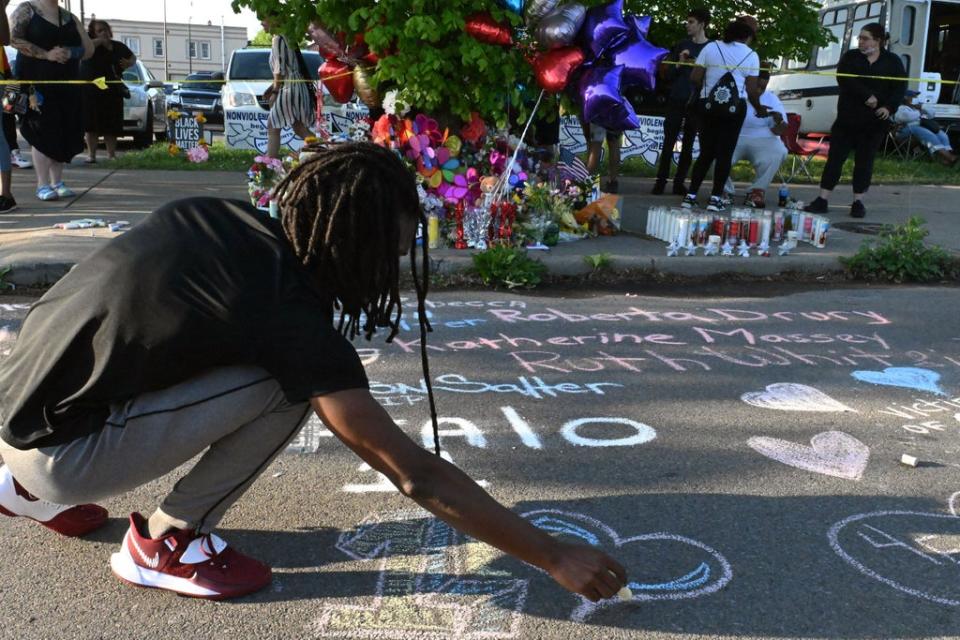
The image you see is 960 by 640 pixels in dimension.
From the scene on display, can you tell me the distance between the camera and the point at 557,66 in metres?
6.31

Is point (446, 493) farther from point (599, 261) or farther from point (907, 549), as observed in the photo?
point (599, 261)

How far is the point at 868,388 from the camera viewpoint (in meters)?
3.84

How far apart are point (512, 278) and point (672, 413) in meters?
2.31

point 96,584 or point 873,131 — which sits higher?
point 873,131

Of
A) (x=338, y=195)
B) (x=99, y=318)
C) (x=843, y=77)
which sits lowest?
(x=99, y=318)

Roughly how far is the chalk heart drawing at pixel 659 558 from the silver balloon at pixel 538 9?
14.9 feet

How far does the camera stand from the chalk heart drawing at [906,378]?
12.7 ft

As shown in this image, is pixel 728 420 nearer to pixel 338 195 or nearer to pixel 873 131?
pixel 338 195

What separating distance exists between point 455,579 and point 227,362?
805mm

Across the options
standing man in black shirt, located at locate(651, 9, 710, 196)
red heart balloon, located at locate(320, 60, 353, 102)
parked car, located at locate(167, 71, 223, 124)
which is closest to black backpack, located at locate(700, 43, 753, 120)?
standing man in black shirt, located at locate(651, 9, 710, 196)

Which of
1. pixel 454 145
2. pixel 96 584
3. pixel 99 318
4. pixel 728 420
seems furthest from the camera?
pixel 454 145

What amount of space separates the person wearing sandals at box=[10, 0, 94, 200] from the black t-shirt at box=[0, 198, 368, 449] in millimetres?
5586

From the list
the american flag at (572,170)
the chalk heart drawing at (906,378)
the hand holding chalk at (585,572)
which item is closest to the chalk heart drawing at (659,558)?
the hand holding chalk at (585,572)

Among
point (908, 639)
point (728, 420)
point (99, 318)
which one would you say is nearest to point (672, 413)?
point (728, 420)
